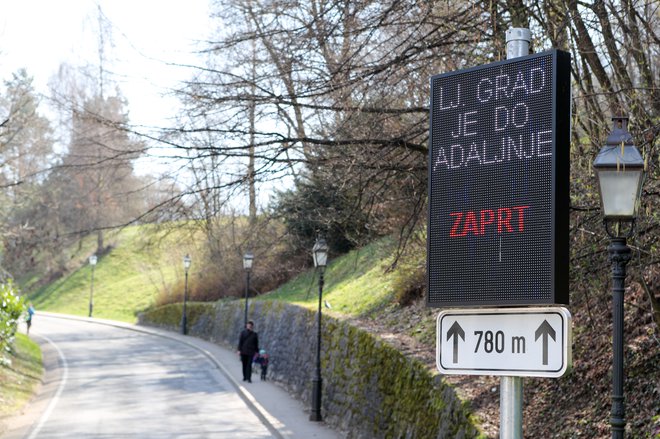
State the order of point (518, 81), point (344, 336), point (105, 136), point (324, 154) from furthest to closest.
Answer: point (344, 336) → point (324, 154) → point (105, 136) → point (518, 81)

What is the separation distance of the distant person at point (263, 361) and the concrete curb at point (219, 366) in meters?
0.94

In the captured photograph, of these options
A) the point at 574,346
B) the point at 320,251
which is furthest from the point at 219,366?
the point at 574,346

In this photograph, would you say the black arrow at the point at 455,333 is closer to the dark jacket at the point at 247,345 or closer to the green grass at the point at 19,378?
the green grass at the point at 19,378

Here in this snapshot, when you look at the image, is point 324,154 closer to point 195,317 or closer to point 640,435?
point 640,435

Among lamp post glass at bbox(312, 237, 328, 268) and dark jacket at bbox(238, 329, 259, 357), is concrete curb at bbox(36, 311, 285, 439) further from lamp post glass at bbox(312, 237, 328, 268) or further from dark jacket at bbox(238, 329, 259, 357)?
lamp post glass at bbox(312, 237, 328, 268)

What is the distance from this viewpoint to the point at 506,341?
4527 millimetres

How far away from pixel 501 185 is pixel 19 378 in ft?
79.1

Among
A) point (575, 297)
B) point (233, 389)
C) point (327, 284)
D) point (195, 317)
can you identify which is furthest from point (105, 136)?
point (195, 317)

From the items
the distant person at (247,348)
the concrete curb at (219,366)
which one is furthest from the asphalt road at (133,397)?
the distant person at (247,348)

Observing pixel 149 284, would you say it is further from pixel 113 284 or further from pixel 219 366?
pixel 219 366

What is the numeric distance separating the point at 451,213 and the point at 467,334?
62 cm

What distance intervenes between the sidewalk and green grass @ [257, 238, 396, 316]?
2.59 m

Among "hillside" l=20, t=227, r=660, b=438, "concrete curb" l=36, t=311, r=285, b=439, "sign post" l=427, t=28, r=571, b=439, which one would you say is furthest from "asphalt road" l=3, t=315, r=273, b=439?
"sign post" l=427, t=28, r=571, b=439

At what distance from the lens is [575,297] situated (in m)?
12.1
